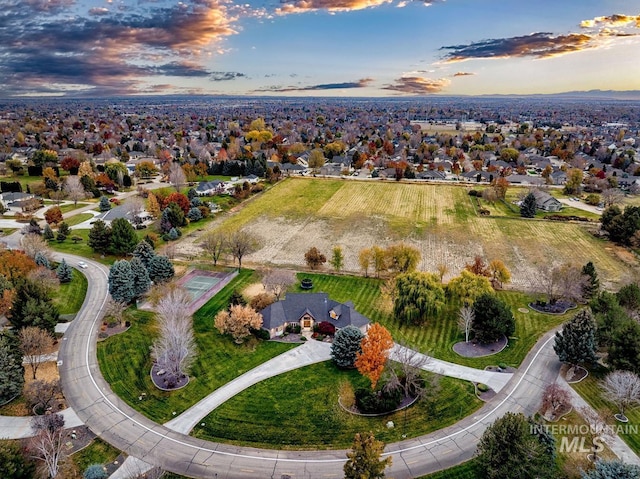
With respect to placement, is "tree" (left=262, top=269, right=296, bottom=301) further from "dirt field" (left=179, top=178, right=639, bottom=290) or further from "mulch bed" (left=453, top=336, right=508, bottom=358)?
"mulch bed" (left=453, top=336, right=508, bottom=358)

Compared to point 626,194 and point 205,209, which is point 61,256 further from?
point 626,194

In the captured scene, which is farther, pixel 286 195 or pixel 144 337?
pixel 286 195

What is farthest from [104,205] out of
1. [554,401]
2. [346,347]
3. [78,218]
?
[554,401]

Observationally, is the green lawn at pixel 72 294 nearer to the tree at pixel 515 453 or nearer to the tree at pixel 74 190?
the tree at pixel 74 190

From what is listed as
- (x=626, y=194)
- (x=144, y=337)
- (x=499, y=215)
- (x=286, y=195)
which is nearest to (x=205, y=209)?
(x=286, y=195)

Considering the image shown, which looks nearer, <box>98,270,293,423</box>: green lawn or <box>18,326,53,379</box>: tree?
<box>98,270,293,423</box>: green lawn

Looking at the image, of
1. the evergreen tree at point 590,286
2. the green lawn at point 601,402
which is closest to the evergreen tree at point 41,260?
the green lawn at point 601,402

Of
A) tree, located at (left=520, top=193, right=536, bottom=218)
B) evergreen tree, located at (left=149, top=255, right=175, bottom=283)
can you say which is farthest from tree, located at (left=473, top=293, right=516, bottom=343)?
tree, located at (left=520, top=193, right=536, bottom=218)
